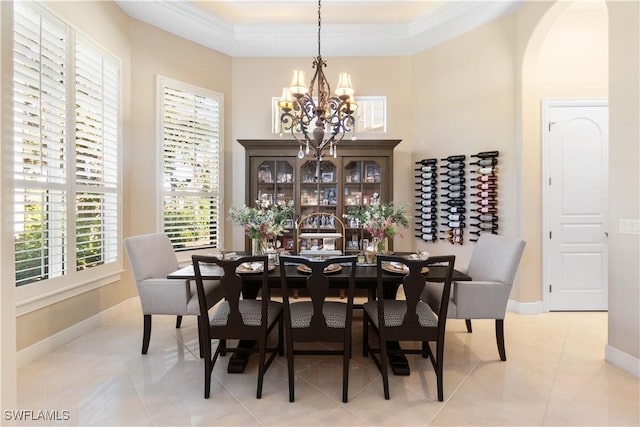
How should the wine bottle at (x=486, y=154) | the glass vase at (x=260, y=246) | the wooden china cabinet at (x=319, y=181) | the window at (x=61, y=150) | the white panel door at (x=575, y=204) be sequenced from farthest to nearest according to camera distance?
1. the wooden china cabinet at (x=319, y=181)
2. the wine bottle at (x=486, y=154)
3. the white panel door at (x=575, y=204)
4. the glass vase at (x=260, y=246)
5. the window at (x=61, y=150)

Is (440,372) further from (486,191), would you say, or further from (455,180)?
(455,180)

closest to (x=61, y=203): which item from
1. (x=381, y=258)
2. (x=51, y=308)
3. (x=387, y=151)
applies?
(x=51, y=308)

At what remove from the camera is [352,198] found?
13.6ft

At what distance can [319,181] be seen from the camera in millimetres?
4117

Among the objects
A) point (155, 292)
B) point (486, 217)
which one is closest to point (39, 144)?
point (155, 292)

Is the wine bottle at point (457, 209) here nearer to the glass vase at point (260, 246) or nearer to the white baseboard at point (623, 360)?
the white baseboard at point (623, 360)

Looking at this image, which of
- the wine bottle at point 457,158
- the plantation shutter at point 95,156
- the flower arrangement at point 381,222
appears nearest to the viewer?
the flower arrangement at point 381,222

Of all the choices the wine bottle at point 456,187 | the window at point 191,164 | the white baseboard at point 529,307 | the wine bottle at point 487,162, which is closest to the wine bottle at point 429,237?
the wine bottle at point 456,187

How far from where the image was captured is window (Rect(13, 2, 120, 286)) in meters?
2.29

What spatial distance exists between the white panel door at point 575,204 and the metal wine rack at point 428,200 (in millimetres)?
1205

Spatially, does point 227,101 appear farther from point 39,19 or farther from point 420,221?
point 420,221

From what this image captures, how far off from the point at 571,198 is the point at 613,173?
1.20 meters

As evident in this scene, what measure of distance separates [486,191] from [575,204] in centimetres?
97

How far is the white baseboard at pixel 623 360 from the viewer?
7.13ft
